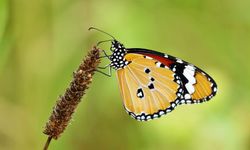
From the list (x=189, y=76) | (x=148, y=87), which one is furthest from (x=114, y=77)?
(x=189, y=76)

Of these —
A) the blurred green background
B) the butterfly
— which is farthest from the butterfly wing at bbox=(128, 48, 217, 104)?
the blurred green background

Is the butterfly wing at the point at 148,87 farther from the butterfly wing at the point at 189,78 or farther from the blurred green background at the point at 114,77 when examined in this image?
the blurred green background at the point at 114,77

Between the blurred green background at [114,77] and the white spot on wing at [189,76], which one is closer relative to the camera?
the white spot on wing at [189,76]

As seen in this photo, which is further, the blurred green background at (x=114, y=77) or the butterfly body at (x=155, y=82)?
the blurred green background at (x=114, y=77)

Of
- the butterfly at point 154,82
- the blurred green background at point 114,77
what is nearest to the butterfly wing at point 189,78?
the butterfly at point 154,82

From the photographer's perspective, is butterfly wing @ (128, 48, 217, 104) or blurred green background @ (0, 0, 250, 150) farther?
blurred green background @ (0, 0, 250, 150)

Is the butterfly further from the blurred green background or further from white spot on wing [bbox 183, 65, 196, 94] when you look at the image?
the blurred green background

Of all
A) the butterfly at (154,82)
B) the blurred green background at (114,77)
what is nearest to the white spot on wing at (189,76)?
the butterfly at (154,82)

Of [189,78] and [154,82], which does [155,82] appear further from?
[189,78]
